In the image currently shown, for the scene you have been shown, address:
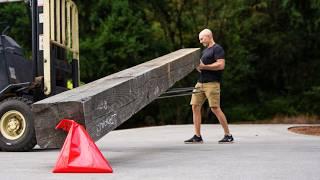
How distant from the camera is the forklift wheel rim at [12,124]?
9453mm

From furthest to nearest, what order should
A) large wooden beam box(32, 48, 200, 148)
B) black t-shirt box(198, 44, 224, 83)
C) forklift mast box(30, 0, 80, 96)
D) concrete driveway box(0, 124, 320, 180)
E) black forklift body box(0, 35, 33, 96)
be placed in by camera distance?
black t-shirt box(198, 44, 224, 83) → black forklift body box(0, 35, 33, 96) → forklift mast box(30, 0, 80, 96) → large wooden beam box(32, 48, 200, 148) → concrete driveway box(0, 124, 320, 180)

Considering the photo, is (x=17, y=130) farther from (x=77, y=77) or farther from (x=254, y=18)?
(x=254, y=18)

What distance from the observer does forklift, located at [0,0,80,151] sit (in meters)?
9.40

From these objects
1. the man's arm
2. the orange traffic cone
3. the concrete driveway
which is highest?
the man's arm

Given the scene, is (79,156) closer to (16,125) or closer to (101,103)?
(101,103)

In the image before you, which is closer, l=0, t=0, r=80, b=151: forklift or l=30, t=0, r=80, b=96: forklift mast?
l=0, t=0, r=80, b=151: forklift

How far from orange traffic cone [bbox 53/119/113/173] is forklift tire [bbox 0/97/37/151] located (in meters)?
3.05

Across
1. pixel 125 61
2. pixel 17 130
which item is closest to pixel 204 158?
pixel 17 130

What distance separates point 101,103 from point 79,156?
2.56 feet

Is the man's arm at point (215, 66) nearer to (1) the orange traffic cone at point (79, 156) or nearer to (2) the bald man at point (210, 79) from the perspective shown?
(2) the bald man at point (210, 79)

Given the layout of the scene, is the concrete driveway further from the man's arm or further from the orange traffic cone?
the man's arm

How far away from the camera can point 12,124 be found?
375 inches

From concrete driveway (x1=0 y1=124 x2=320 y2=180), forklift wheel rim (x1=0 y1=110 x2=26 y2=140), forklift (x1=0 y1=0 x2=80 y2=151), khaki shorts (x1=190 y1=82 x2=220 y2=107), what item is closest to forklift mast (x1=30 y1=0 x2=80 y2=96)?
forklift (x1=0 y1=0 x2=80 y2=151)

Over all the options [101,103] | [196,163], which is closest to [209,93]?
[196,163]
